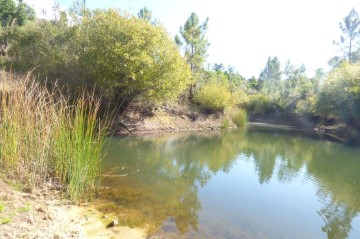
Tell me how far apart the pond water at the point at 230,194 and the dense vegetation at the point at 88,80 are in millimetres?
1417

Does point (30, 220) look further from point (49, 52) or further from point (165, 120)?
point (165, 120)

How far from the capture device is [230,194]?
7297 millimetres

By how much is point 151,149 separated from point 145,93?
6.07m

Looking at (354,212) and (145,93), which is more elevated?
(145,93)

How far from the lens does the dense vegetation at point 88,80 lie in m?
5.05

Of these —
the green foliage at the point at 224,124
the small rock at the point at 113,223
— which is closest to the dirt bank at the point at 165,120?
the green foliage at the point at 224,124

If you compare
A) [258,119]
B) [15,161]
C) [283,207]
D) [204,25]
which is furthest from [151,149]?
[258,119]

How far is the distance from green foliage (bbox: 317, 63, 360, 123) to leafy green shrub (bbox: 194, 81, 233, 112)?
8.47m

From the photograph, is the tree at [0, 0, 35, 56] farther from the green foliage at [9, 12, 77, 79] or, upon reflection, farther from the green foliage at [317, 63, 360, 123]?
the green foliage at [317, 63, 360, 123]

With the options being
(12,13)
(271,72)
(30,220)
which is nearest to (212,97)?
(12,13)

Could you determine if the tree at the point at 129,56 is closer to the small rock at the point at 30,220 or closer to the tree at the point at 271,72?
the small rock at the point at 30,220

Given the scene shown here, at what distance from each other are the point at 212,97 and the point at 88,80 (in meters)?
11.1

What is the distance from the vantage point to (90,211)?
195 inches

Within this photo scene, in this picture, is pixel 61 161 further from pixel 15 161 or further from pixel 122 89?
pixel 122 89
